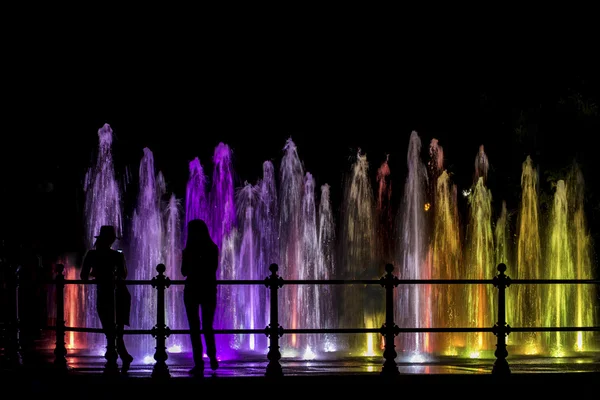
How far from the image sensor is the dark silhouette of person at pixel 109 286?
41.6 feet

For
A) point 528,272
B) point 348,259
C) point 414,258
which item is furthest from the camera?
point 348,259

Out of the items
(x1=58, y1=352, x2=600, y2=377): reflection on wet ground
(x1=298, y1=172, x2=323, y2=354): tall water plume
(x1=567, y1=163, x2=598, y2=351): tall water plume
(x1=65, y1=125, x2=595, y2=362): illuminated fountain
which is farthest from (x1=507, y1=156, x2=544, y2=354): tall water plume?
(x1=58, y1=352, x2=600, y2=377): reflection on wet ground

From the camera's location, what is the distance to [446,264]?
70.3 feet

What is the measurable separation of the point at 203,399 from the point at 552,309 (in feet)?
35.5

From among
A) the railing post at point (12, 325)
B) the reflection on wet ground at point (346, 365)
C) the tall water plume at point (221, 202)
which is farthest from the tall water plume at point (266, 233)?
the railing post at point (12, 325)

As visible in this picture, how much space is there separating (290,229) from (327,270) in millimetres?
1049

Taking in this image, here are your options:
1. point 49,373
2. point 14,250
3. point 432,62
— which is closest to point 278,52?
point 432,62

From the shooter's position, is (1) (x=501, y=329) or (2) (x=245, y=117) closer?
(1) (x=501, y=329)

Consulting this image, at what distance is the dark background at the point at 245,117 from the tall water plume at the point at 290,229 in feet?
21.2

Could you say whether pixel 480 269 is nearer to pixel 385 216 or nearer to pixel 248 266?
pixel 248 266

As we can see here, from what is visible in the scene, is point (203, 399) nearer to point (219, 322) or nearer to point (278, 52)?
point (219, 322)

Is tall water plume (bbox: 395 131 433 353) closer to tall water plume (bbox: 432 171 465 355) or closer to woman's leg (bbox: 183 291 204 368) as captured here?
tall water plume (bbox: 432 171 465 355)

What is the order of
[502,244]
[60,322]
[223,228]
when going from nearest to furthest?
[60,322]
[223,228]
[502,244]

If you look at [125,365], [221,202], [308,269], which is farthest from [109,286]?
[221,202]
